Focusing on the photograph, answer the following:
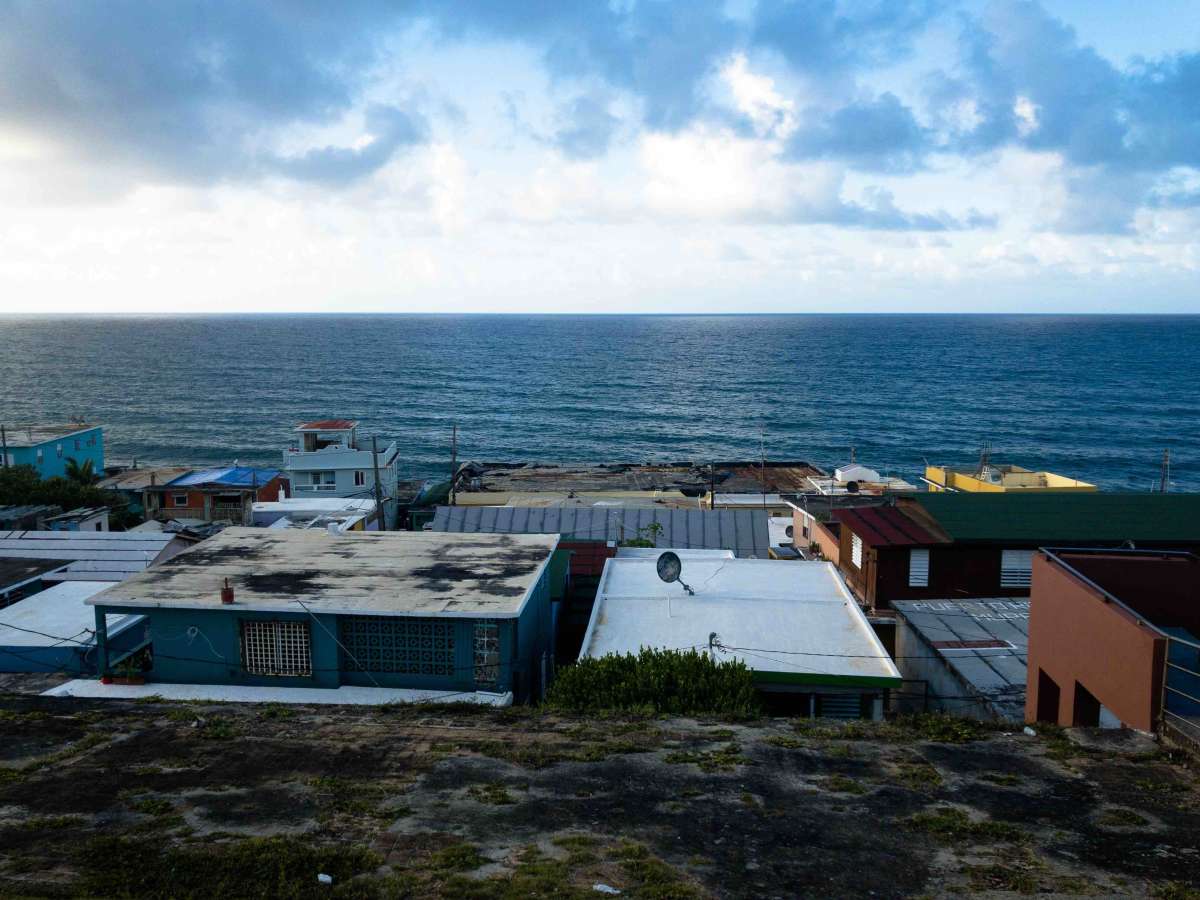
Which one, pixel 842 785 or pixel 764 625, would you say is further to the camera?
pixel 764 625

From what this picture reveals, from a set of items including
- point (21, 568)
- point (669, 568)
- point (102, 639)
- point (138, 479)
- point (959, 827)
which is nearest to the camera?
point (959, 827)


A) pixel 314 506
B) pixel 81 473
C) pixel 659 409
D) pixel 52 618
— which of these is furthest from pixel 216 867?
pixel 659 409

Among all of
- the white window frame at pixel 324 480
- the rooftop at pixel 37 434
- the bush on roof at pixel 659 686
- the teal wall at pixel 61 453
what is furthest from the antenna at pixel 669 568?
the rooftop at pixel 37 434

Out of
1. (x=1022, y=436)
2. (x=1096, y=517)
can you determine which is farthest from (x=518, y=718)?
(x=1022, y=436)

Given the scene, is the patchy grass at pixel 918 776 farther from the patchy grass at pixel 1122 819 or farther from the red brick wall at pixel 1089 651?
the red brick wall at pixel 1089 651

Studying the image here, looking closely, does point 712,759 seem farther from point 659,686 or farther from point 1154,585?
point 1154,585

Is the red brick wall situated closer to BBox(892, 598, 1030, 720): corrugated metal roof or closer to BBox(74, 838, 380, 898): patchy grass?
BBox(892, 598, 1030, 720): corrugated metal roof
